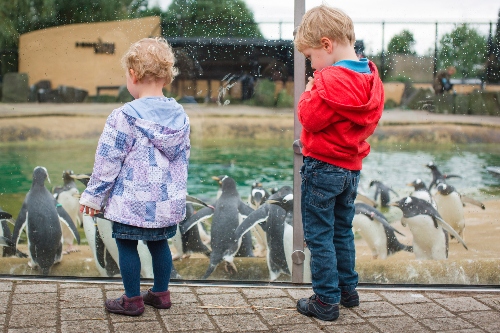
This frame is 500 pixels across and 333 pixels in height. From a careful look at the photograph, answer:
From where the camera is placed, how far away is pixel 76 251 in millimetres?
4074

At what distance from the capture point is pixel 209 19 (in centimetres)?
390

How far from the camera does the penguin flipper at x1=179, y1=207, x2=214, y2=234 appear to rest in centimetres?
403

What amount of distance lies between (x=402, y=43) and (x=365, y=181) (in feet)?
2.58

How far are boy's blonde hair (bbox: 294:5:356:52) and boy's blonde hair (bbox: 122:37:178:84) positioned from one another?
0.64m

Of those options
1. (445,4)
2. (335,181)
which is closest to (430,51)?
(445,4)

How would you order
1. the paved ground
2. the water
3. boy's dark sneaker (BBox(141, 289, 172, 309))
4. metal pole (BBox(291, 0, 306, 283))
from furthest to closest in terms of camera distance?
the water, metal pole (BBox(291, 0, 306, 283)), boy's dark sneaker (BBox(141, 289, 172, 309)), the paved ground

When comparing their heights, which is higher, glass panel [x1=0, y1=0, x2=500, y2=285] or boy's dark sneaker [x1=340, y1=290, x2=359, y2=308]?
glass panel [x1=0, y1=0, x2=500, y2=285]

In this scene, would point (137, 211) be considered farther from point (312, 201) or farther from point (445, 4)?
point (445, 4)

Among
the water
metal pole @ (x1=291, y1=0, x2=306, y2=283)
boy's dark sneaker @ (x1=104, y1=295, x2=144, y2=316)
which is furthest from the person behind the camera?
the water

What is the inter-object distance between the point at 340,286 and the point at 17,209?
1.86 m

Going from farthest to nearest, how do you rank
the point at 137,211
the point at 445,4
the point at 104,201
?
1. the point at 445,4
2. the point at 104,201
3. the point at 137,211

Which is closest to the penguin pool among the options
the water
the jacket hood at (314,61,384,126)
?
the water

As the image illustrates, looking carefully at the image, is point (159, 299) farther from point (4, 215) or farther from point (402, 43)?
point (402, 43)

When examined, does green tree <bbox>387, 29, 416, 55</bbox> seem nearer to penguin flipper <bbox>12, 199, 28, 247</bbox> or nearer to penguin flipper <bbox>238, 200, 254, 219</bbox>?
penguin flipper <bbox>238, 200, 254, 219</bbox>
